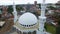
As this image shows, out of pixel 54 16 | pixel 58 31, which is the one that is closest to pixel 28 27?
pixel 58 31

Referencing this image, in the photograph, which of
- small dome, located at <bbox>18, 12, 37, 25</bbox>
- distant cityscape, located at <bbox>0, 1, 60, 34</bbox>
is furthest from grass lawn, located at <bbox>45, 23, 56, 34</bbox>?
small dome, located at <bbox>18, 12, 37, 25</bbox>

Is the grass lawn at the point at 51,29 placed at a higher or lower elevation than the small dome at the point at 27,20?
lower

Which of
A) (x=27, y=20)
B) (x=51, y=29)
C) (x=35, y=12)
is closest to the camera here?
(x=27, y=20)

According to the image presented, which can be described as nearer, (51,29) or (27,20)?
(27,20)

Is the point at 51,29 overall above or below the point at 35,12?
below

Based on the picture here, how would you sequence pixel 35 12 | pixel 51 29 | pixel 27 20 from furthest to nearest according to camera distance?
1. pixel 35 12
2. pixel 51 29
3. pixel 27 20

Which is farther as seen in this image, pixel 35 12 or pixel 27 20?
pixel 35 12

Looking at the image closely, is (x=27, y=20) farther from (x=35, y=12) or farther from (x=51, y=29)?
(x=35, y=12)

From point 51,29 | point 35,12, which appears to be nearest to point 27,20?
point 51,29

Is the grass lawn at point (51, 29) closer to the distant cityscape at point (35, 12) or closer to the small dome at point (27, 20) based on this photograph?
the distant cityscape at point (35, 12)

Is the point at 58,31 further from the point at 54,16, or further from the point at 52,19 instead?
the point at 54,16

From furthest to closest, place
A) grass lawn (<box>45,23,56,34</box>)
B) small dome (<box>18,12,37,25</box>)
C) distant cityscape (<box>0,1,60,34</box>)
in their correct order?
distant cityscape (<box>0,1,60,34</box>) → grass lawn (<box>45,23,56,34</box>) → small dome (<box>18,12,37,25</box>)

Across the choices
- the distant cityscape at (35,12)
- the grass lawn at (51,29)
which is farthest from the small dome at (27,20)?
the distant cityscape at (35,12)

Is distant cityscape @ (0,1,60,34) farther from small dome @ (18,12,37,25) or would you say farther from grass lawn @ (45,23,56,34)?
small dome @ (18,12,37,25)
